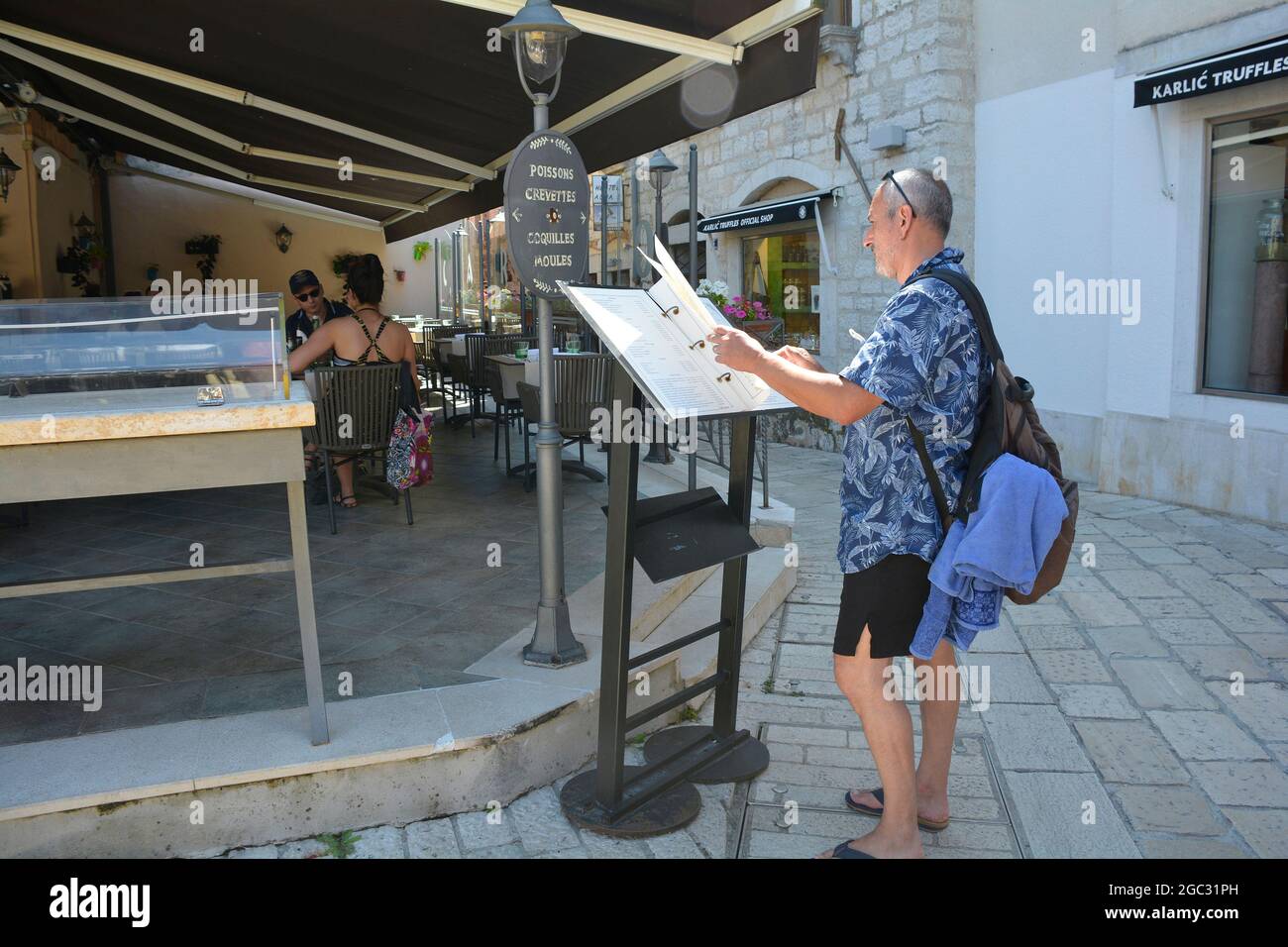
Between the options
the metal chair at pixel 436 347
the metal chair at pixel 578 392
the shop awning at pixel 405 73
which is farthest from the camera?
the metal chair at pixel 436 347

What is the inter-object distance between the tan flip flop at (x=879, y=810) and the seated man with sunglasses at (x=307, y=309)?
4.69 meters

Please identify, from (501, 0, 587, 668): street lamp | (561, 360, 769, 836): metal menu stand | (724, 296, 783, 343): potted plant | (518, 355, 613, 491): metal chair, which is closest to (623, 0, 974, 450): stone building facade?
(724, 296, 783, 343): potted plant

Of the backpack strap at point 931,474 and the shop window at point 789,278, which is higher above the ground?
the shop window at point 789,278

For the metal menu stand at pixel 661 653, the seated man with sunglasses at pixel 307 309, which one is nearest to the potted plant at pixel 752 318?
the seated man with sunglasses at pixel 307 309

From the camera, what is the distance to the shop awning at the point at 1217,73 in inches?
217

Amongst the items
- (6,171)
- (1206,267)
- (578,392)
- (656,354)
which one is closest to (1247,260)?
(1206,267)

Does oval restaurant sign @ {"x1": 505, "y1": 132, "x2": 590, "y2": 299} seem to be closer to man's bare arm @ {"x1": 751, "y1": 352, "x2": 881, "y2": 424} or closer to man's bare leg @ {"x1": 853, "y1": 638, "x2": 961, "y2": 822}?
man's bare arm @ {"x1": 751, "y1": 352, "x2": 881, "y2": 424}

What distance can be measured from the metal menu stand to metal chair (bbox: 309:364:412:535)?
9.17 ft

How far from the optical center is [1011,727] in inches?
134

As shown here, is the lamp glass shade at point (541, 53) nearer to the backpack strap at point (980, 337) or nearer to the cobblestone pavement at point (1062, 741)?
the backpack strap at point (980, 337)

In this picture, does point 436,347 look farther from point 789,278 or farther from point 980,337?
point 980,337

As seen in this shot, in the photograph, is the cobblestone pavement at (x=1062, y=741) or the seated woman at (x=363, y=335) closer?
the cobblestone pavement at (x=1062, y=741)

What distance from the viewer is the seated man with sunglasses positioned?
6168 millimetres
